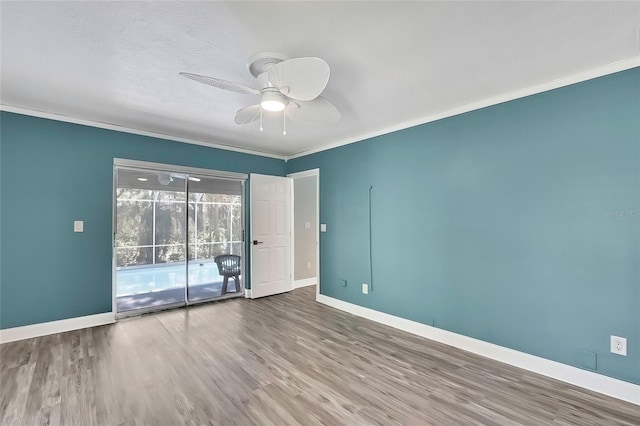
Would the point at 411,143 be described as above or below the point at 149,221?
above

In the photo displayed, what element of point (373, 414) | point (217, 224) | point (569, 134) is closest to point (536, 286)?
point (569, 134)

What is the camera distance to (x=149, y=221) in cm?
435

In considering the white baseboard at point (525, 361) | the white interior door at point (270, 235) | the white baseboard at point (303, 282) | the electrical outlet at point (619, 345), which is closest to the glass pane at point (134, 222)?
the white interior door at point (270, 235)

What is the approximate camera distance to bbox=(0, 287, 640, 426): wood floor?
202 cm

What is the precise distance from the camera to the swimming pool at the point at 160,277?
425 centimetres

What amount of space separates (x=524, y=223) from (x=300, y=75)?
7.95ft

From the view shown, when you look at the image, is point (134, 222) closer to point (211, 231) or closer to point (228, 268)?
point (211, 231)

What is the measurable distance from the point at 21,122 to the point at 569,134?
558cm

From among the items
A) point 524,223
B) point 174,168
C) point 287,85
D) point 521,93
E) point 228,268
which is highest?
point 521,93

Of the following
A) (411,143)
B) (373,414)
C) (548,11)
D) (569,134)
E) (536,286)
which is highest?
(548,11)

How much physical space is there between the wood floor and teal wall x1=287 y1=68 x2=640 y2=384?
1.44ft

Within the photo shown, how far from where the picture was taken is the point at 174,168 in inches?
172

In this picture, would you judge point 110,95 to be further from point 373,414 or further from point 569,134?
point 569,134

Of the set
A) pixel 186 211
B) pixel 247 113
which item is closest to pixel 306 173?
pixel 186 211
